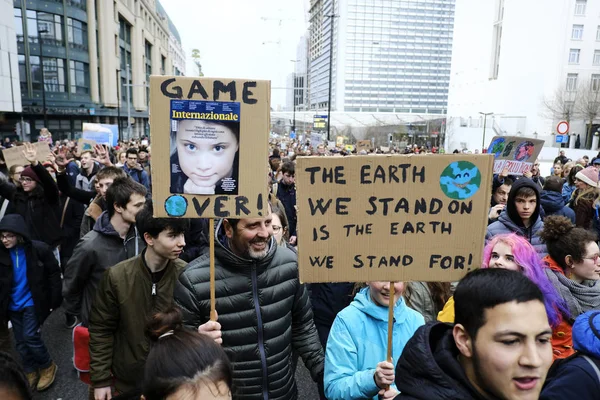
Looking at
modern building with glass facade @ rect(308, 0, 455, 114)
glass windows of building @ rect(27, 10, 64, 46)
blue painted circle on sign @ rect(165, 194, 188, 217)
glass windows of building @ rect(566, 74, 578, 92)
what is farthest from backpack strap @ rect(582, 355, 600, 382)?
modern building with glass facade @ rect(308, 0, 455, 114)

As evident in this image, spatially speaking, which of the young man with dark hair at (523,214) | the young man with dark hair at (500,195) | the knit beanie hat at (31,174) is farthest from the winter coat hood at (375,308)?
the knit beanie hat at (31,174)

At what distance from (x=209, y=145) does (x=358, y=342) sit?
1284 mm

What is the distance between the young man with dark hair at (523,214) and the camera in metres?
4.65

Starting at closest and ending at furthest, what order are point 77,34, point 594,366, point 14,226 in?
point 594,366 < point 14,226 < point 77,34

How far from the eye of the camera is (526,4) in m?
→ 52.0

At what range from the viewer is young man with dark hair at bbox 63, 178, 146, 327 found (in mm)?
3416

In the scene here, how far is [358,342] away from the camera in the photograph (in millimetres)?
2395

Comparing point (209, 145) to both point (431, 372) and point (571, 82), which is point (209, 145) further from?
point (571, 82)

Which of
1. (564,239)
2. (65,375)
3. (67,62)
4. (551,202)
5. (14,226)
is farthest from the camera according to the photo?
(67,62)

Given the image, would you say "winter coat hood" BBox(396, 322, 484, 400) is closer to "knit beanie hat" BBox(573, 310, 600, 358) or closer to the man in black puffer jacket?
"knit beanie hat" BBox(573, 310, 600, 358)

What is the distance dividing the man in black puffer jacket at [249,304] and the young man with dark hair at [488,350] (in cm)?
112

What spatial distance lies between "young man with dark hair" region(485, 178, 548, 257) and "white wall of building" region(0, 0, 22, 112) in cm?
3237

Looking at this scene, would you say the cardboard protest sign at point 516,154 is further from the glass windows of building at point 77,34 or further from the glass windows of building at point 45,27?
the glass windows of building at point 77,34

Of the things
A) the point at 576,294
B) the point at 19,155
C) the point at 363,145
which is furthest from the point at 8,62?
the point at 576,294
